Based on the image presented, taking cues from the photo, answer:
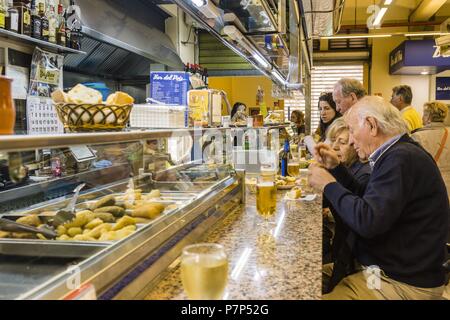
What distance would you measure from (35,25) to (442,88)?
1047 cm

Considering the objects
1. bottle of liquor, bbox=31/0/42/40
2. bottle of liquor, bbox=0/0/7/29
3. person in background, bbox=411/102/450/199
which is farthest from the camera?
person in background, bbox=411/102/450/199

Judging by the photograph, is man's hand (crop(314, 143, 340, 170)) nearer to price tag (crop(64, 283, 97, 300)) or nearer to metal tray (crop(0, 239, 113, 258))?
metal tray (crop(0, 239, 113, 258))

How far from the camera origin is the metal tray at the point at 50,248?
1270 mm

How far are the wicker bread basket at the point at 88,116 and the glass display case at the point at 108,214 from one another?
→ 0.07m

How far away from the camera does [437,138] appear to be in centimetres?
534

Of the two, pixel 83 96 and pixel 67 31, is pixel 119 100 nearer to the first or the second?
pixel 83 96

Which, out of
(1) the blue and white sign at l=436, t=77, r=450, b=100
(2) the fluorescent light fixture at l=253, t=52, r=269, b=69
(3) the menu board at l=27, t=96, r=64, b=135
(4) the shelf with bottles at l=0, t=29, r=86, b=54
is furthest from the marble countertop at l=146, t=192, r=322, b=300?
(1) the blue and white sign at l=436, t=77, r=450, b=100

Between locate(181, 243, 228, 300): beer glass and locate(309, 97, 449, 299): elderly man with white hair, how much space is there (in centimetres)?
106

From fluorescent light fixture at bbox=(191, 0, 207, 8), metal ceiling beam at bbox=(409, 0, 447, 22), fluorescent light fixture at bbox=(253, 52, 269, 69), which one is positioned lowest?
fluorescent light fixture at bbox=(191, 0, 207, 8)

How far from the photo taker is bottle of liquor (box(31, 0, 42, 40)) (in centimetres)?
387

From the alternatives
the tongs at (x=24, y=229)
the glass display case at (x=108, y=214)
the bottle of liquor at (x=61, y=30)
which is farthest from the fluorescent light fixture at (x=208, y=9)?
the bottle of liquor at (x=61, y=30)

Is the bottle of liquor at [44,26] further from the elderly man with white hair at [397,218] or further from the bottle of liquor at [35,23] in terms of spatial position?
the elderly man with white hair at [397,218]

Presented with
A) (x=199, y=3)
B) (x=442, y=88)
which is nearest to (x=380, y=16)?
(x=199, y=3)

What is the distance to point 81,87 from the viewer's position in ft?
4.83
